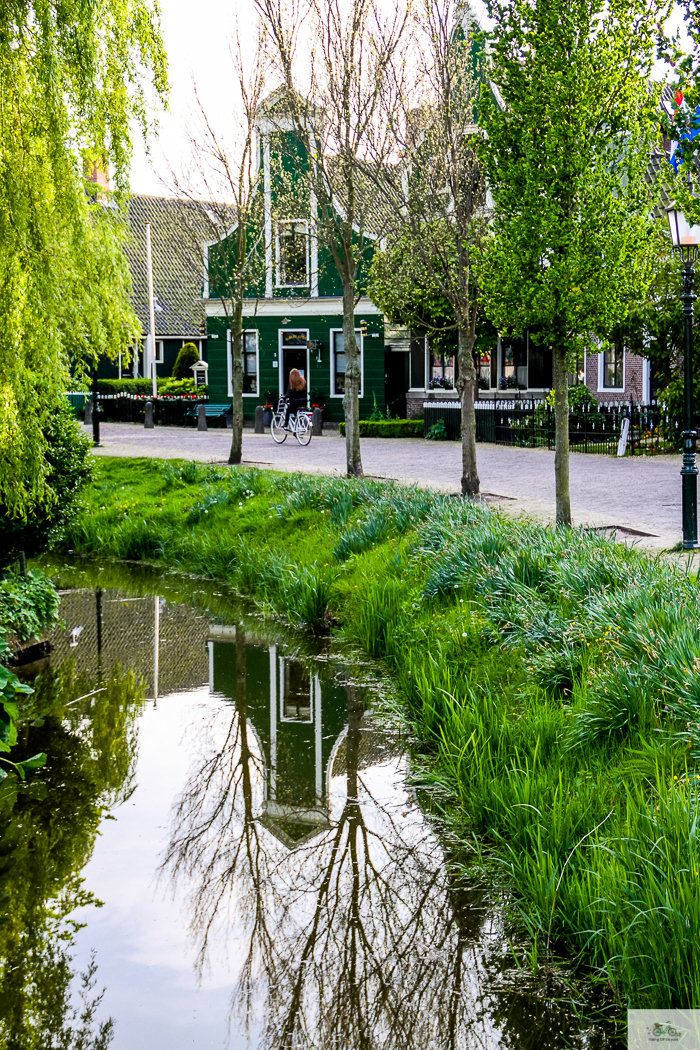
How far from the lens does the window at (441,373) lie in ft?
109

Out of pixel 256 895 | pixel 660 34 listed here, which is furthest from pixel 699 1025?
pixel 660 34

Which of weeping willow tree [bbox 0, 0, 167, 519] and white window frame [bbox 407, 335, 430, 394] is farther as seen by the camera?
white window frame [bbox 407, 335, 430, 394]

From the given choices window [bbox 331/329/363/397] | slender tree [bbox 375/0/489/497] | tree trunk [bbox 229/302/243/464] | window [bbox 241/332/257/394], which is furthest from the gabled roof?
slender tree [bbox 375/0/489/497]

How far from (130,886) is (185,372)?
37765 mm

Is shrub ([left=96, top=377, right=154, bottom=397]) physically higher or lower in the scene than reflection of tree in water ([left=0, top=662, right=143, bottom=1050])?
higher

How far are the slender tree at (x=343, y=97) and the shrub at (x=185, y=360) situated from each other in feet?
77.7

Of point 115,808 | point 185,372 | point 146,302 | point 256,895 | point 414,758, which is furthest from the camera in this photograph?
point 146,302

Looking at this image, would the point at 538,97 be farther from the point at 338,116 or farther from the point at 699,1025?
the point at 699,1025

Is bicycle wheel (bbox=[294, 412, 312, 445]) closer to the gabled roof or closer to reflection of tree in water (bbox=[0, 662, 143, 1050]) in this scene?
the gabled roof

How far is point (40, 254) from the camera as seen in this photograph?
8.23m

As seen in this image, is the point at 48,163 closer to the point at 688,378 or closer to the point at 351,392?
the point at 688,378

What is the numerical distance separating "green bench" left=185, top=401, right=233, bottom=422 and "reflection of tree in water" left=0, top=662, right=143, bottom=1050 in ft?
86.0

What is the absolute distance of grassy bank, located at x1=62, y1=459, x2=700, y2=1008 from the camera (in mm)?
4211

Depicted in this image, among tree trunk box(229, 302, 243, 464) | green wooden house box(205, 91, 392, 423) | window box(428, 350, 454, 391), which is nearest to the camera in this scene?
tree trunk box(229, 302, 243, 464)
